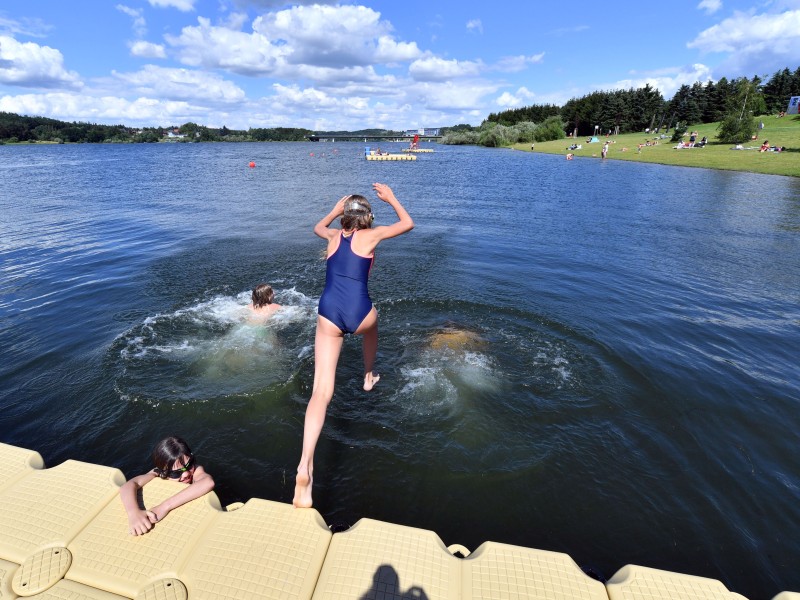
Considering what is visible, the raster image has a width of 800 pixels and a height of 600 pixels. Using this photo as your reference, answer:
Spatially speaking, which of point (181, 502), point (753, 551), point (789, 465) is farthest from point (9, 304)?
point (789, 465)

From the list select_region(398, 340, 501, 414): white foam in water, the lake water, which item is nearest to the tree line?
the lake water

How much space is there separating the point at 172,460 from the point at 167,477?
0.71 ft

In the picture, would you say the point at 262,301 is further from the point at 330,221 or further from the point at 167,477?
the point at 167,477

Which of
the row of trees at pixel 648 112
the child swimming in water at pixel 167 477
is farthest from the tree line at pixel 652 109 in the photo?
the child swimming in water at pixel 167 477

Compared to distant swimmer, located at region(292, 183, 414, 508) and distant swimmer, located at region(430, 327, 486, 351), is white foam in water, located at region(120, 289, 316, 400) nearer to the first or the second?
distant swimmer, located at region(430, 327, 486, 351)

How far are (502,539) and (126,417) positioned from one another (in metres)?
6.06

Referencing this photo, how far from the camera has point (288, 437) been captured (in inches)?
248

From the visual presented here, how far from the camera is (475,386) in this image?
7.57 m

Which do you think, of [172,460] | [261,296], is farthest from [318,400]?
[261,296]

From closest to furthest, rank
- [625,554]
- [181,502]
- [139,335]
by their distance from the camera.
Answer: [181,502]
[625,554]
[139,335]

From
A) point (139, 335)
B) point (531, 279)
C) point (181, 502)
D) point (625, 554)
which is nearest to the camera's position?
point (181, 502)

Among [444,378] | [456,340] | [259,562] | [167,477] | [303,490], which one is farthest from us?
[456,340]

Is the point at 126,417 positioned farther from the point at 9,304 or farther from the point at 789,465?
the point at 789,465

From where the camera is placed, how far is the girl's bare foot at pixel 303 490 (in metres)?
4.24
